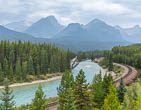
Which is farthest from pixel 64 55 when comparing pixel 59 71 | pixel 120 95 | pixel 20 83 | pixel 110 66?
pixel 120 95

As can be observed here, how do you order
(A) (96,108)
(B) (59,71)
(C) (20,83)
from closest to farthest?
(A) (96,108)
(C) (20,83)
(B) (59,71)

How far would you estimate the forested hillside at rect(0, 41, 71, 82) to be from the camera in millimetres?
76062

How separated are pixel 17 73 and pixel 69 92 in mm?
57723

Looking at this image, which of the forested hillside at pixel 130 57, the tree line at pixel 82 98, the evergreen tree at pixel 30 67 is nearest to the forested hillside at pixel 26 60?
the evergreen tree at pixel 30 67

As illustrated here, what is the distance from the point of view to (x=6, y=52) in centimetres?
8094

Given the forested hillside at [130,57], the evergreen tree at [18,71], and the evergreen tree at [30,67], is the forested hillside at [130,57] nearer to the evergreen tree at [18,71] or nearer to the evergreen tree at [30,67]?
the evergreen tree at [30,67]

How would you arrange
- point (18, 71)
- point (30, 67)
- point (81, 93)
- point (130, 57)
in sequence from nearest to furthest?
1. point (81, 93)
2. point (18, 71)
3. point (30, 67)
4. point (130, 57)

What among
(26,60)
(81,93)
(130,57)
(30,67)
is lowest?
(30,67)

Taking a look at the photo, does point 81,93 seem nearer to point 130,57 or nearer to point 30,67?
point 30,67

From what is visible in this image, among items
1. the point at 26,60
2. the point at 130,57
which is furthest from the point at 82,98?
the point at 130,57

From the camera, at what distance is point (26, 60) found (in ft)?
281

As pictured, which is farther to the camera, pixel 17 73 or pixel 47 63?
pixel 47 63

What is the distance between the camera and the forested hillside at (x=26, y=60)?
2995 inches

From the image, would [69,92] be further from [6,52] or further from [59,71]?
[59,71]
